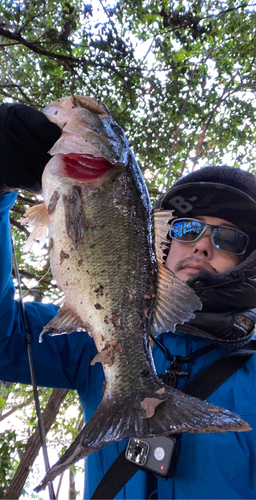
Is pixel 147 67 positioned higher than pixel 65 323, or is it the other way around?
A: pixel 147 67

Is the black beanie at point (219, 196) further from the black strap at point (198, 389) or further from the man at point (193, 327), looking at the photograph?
the black strap at point (198, 389)

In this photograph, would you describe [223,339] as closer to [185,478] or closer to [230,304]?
[230,304]

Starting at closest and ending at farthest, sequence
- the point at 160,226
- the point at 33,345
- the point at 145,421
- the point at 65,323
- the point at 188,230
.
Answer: the point at 145,421 < the point at 65,323 < the point at 160,226 < the point at 33,345 < the point at 188,230

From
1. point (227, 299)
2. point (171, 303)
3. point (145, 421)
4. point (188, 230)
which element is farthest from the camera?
point (188, 230)

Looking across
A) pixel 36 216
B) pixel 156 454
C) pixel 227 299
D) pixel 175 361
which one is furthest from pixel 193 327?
pixel 36 216

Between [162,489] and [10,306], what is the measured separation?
3.92 feet

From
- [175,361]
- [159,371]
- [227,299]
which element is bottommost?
[159,371]

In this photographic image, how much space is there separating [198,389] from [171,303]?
1.89 feet

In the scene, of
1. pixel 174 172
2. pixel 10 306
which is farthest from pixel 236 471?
pixel 174 172

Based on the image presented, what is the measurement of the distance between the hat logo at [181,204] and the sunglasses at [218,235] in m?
0.18

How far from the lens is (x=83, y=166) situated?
1.49 metres

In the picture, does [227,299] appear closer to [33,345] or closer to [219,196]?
[219,196]

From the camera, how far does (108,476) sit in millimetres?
1472

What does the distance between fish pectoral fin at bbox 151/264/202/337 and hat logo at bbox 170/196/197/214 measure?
1414 mm
